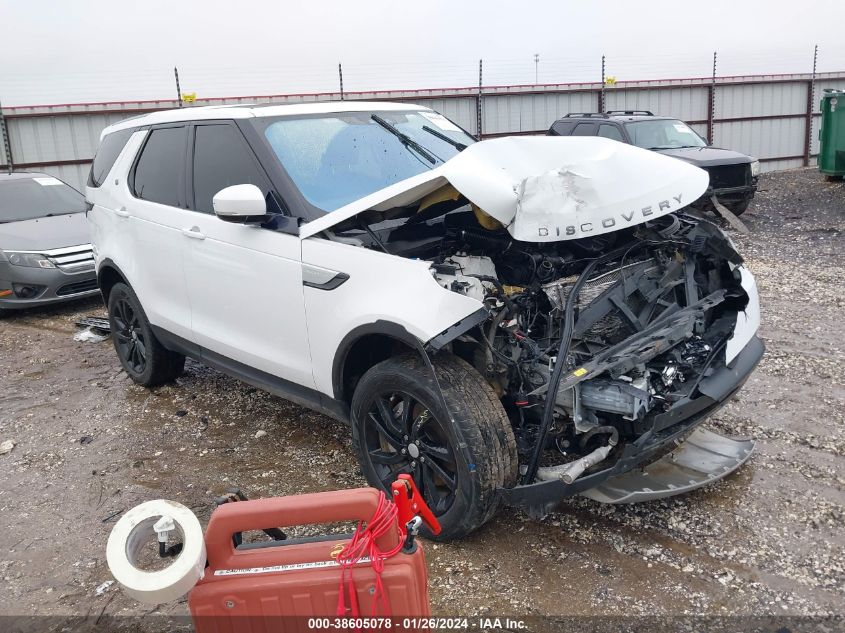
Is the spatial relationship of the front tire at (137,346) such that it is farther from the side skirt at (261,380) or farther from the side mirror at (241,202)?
the side mirror at (241,202)

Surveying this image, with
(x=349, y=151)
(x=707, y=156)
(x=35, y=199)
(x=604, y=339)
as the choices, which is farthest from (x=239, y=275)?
(x=707, y=156)

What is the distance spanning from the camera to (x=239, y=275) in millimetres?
Answer: 3891

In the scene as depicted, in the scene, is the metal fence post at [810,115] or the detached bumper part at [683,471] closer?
the detached bumper part at [683,471]

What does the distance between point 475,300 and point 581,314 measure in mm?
505

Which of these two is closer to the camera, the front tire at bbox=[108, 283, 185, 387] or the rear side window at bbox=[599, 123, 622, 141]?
the front tire at bbox=[108, 283, 185, 387]

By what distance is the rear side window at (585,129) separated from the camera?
12062 mm

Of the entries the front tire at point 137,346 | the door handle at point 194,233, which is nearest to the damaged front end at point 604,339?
the door handle at point 194,233

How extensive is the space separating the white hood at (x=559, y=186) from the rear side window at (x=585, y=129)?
9.09 metres

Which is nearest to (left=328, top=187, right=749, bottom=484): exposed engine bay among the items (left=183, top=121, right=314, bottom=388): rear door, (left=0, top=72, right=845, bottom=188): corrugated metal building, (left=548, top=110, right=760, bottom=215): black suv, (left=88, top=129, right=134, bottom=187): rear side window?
(left=183, top=121, right=314, bottom=388): rear door

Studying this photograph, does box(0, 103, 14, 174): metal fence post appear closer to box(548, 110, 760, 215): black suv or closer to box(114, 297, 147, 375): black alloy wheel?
box(114, 297, 147, 375): black alloy wheel

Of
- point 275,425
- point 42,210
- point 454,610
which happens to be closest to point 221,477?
point 275,425

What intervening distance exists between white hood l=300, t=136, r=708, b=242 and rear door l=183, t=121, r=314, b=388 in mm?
480

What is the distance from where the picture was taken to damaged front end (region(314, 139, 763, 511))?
2.94m

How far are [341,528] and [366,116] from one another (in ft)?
7.85
